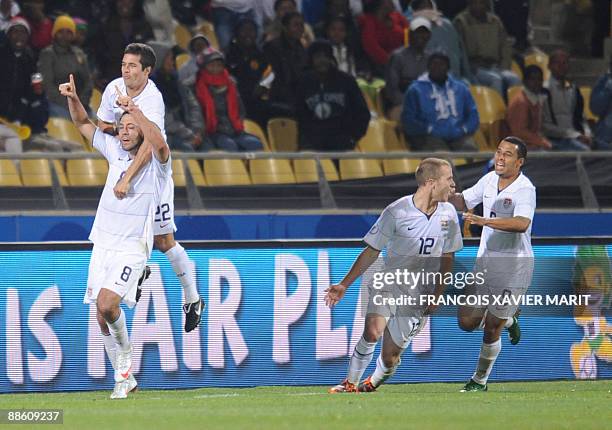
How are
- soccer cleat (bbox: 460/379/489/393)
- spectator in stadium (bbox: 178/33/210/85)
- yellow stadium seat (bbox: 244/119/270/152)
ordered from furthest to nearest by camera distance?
yellow stadium seat (bbox: 244/119/270/152) < spectator in stadium (bbox: 178/33/210/85) < soccer cleat (bbox: 460/379/489/393)

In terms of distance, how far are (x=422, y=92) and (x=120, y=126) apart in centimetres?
741

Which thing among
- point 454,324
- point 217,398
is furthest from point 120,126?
point 454,324

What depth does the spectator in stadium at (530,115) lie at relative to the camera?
1589cm

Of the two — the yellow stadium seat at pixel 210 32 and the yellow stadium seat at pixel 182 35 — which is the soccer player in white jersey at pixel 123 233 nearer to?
the yellow stadium seat at pixel 182 35

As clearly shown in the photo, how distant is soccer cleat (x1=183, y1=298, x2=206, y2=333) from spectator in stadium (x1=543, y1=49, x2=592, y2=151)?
7.62 metres

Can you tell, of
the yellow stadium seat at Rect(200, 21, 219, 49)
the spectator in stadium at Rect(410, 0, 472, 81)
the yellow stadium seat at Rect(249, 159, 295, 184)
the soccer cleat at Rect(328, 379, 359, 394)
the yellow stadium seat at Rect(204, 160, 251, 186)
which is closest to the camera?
the soccer cleat at Rect(328, 379, 359, 394)

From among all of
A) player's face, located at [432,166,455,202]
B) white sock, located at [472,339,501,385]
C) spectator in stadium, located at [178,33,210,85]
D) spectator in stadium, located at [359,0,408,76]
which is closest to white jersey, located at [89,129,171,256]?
player's face, located at [432,166,455,202]

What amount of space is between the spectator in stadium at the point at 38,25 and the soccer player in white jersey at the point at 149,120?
5762mm

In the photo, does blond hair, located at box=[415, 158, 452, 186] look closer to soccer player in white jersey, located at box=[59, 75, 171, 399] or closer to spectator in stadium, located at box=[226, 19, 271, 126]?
soccer player in white jersey, located at box=[59, 75, 171, 399]

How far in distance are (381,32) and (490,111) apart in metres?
1.67

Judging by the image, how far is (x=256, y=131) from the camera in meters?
15.2

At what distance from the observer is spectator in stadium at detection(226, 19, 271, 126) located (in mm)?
15367

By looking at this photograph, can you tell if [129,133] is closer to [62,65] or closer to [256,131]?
[62,65]

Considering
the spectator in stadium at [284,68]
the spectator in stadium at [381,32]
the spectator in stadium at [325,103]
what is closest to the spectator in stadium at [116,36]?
the spectator in stadium at [284,68]
